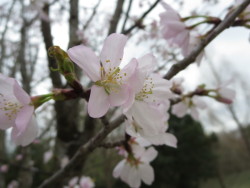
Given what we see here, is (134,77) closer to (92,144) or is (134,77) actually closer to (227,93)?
(92,144)

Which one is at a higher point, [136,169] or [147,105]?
[147,105]

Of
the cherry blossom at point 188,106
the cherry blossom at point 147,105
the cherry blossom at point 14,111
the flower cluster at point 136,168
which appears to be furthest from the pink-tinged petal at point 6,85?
the cherry blossom at point 188,106

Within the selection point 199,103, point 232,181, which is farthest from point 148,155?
point 232,181

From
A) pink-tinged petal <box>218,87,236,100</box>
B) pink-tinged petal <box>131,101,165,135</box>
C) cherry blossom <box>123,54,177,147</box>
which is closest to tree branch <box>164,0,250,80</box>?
cherry blossom <box>123,54,177,147</box>

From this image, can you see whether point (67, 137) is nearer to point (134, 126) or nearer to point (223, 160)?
point (134, 126)

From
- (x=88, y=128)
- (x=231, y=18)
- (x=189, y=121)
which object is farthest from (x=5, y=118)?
(x=189, y=121)

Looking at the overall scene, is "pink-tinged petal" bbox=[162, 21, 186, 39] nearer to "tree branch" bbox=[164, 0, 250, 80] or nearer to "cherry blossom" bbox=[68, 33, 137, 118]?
"tree branch" bbox=[164, 0, 250, 80]

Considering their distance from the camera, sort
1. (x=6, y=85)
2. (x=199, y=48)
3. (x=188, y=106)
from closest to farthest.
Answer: (x=6, y=85)
(x=199, y=48)
(x=188, y=106)

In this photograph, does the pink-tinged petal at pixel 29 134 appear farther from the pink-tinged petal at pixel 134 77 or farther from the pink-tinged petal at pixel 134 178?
the pink-tinged petal at pixel 134 178
